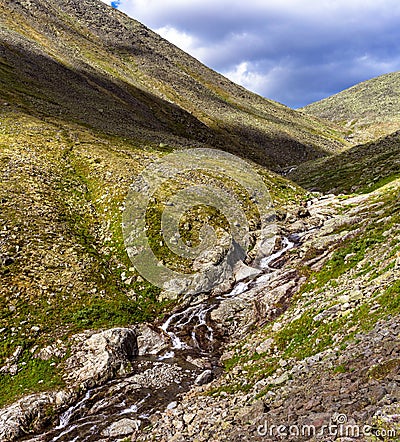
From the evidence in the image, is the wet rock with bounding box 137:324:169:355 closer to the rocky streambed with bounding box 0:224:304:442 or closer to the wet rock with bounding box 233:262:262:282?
the rocky streambed with bounding box 0:224:304:442

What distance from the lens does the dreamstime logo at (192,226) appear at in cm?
3359

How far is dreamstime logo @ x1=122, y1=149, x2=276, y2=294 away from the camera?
3359 centimetres

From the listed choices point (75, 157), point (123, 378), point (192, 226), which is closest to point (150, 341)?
point (123, 378)

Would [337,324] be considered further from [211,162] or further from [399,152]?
[399,152]

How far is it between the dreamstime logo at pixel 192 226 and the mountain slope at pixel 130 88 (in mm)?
23757

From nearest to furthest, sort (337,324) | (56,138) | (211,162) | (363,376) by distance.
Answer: (363,376)
(337,324)
(56,138)
(211,162)

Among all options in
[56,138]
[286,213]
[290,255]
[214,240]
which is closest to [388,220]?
[290,255]

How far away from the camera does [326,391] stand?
13680 millimetres

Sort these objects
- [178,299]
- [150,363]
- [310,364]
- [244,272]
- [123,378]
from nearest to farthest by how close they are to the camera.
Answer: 1. [310,364]
2. [123,378]
3. [150,363]
4. [178,299]
5. [244,272]

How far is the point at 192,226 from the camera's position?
38438mm

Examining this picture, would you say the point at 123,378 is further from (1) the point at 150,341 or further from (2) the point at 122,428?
(2) the point at 122,428

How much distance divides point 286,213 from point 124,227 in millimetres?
24418

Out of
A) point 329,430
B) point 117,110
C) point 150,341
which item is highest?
point 117,110

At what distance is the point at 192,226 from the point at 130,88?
97.6m
